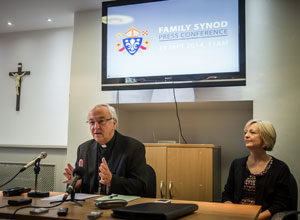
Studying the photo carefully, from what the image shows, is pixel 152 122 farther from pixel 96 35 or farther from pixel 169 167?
pixel 96 35

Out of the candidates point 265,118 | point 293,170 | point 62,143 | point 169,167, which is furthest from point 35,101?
point 293,170

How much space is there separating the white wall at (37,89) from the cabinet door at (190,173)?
1.85m

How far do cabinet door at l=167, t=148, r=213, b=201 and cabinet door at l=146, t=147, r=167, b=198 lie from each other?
0.14 ft

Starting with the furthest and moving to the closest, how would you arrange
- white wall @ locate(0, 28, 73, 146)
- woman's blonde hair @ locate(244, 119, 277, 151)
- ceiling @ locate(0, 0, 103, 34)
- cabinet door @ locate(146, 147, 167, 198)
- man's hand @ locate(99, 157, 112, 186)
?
1. white wall @ locate(0, 28, 73, 146)
2. ceiling @ locate(0, 0, 103, 34)
3. cabinet door @ locate(146, 147, 167, 198)
4. woman's blonde hair @ locate(244, 119, 277, 151)
5. man's hand @ locate(99, 157, 112, 186)

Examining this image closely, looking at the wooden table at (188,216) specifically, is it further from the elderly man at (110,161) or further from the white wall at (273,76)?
the white wall at (273,76)

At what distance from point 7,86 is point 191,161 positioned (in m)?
3.14

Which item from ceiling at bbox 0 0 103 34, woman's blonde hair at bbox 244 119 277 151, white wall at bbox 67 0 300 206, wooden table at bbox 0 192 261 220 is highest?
ceiling at bbox 0 0 103 34

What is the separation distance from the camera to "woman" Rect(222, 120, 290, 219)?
2.52 meters

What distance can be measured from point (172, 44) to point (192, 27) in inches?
9.9

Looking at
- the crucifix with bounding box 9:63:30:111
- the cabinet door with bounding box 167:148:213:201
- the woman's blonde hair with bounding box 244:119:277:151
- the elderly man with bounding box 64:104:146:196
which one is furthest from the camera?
the crucifix with bounding box 9:63:30:111

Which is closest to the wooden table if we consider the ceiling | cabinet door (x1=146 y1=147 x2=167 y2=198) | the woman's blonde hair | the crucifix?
the woman's blonde hair

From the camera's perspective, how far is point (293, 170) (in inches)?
119

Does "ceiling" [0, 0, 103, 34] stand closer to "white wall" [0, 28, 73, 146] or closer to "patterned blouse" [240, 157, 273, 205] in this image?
"white wall" [0, 28, 73, 146]

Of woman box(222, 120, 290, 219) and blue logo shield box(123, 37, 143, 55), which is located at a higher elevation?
blue logo shield box(123, 37, 143, 55)
